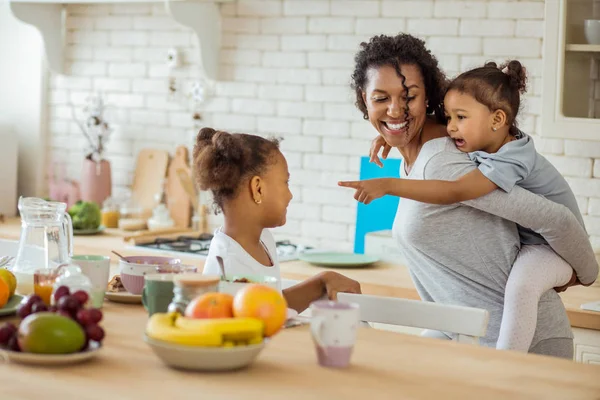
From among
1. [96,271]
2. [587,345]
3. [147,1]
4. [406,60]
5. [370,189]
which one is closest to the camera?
[96,271]

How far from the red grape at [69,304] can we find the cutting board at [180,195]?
284cm

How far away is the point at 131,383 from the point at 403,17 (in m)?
2.73

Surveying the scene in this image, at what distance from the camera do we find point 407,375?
5.73ft

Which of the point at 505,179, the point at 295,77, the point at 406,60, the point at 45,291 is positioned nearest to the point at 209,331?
the point at 45,291

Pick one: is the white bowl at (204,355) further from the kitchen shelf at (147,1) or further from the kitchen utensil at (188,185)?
the kitchen utensil at (188,185)

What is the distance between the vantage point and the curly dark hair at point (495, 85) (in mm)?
2637

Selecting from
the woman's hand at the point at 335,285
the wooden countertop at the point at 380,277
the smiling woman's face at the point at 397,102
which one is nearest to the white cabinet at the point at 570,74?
the wooden countertop at the point at 380,277

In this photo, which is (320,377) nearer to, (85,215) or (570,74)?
(570,74)

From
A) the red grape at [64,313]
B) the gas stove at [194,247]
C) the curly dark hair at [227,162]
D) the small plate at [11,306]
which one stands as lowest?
the gas stove at [194,247]

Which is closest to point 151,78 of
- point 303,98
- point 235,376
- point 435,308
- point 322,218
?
point 303,98

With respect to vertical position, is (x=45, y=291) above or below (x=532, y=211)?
below

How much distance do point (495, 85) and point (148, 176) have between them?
8.20 feet

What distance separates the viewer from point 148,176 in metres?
4.79

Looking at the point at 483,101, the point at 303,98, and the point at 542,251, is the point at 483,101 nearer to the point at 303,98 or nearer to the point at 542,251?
the point at 542,251
